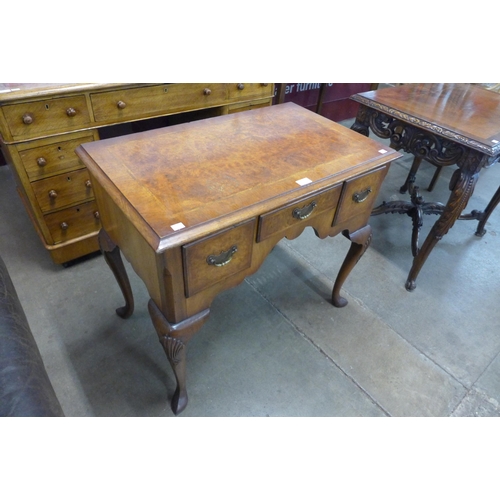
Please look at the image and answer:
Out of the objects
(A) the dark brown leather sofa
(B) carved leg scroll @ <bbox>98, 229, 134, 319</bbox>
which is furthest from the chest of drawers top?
(A) the dark brown leather sofa

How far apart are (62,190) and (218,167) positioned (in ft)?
3.03

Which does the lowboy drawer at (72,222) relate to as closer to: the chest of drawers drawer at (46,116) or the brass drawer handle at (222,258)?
the chest of drawers drawer at (46,116)

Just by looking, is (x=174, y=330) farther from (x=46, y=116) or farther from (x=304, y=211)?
(x=46, y=116)

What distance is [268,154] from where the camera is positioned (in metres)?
1.16

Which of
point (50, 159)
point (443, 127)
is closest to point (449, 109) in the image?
point (443, 127)

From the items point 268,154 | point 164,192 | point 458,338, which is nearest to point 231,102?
point 268,154

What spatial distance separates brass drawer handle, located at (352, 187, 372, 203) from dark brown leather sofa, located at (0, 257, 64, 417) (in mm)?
1049

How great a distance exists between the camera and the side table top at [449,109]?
4.80ft

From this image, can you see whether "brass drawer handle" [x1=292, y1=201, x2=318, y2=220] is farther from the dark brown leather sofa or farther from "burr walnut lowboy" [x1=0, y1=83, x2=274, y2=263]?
"burr walnut lowboy" [x1=0, y1=83, x2=274, y2=263]

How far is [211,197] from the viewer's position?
37.4 inches

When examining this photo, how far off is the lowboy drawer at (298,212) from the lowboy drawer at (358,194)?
0.15ft

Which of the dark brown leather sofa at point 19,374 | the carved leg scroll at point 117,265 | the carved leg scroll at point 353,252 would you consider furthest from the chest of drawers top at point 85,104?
the carved leg scroll at point 353,252

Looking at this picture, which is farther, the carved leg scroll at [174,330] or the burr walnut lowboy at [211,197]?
the carved leg scroll at [174,330]

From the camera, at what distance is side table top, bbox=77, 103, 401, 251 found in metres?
0.89
